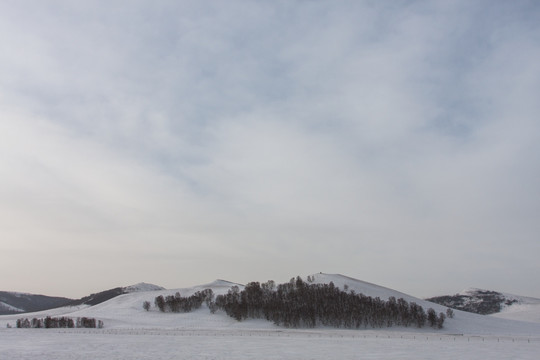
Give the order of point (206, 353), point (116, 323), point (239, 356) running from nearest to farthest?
point (239, 356)
point (206, 353)
point (116, 323)

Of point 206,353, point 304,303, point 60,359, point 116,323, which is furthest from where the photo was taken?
point 304,303

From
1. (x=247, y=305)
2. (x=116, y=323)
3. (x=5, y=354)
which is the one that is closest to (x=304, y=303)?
(x=247, y=305)

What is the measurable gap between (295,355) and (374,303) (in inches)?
5538

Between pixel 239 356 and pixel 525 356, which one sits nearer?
pixel 239 356

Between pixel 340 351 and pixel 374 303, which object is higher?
pixel 374 303

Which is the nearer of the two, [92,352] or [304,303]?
[92,352]

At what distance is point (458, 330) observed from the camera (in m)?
182

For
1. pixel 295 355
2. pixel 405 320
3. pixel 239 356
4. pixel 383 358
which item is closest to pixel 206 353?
pixel 239 356

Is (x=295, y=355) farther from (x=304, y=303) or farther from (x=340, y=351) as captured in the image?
(x=304, y=303)

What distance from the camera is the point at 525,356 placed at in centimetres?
6531

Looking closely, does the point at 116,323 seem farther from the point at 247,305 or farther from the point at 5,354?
the point at 5,354

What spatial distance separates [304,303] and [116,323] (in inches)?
2862

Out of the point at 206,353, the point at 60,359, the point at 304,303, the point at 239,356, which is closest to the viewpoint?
the point at 60,359

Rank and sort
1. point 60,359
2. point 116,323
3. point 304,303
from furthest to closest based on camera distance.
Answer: point 304,303 → point 116,323 → point 60,359
